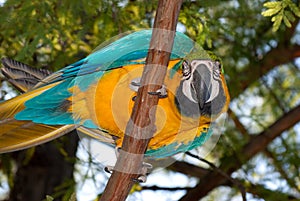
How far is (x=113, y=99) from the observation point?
191cm

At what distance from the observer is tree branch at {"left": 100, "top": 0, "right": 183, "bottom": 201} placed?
1522mm

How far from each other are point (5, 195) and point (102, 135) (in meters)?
1.34

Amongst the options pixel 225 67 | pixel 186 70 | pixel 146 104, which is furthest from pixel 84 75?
pixel 225 67

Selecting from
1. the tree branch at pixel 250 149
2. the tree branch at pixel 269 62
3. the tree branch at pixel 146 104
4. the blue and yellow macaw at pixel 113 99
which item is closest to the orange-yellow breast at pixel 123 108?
the blue and yellow macaw at pixel 113 99

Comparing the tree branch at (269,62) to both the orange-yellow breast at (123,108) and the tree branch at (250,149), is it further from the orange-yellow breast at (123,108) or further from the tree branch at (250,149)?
the orange-yellow breast at (123,108)

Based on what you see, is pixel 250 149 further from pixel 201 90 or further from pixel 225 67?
pixel 201 90

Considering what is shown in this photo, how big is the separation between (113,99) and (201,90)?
0.94 feet

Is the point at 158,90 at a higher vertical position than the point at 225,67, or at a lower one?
lower

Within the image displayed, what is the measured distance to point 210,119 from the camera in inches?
73.2

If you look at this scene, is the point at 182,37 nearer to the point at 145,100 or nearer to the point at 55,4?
the point at 145,100

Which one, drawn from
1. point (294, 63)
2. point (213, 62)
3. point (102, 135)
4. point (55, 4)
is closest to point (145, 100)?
point (213, 62)

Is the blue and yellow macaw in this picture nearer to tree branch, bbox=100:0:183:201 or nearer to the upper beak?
the upper beak

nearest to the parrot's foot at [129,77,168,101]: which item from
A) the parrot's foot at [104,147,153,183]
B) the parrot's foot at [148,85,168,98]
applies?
the parrot's foot at [148,85,168,98]

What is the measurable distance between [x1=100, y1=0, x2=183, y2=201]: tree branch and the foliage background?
0.65 meters
